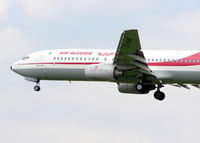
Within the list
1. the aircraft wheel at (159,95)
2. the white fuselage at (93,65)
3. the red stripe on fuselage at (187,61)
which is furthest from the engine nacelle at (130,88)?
the red stripe on fuselage at (187,61)

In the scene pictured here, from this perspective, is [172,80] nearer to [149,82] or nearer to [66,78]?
[149,82]

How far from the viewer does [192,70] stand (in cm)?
5019

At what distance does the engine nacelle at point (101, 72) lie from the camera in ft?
164

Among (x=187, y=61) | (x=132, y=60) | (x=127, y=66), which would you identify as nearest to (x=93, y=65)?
(x=127, y=66)

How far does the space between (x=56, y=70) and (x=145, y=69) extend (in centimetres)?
932

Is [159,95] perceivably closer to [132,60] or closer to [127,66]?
[127,66]

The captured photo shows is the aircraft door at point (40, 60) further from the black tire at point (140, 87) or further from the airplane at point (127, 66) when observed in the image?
the black tire at point (140, 87)

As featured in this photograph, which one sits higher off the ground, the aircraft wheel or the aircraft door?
the aircraft door

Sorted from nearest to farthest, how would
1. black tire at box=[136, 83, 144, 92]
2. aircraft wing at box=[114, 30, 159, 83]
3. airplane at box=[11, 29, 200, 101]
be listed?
aircraft wing at box=[114, 30, 159, 83]
airplane at box=[11, 29, 200, 101]
black tire at box=[136, 83, 144, 92]

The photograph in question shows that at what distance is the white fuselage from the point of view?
50281 millimetres

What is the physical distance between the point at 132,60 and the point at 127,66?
0.91 metres

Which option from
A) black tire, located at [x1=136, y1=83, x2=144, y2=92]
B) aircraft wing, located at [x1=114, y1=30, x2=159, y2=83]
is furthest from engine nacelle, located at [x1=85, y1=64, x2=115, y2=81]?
black tire, located at [x1=136, y1=83, x2=144, y2=92]

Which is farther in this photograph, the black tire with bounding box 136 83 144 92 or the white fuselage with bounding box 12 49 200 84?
the black tire with bounding box 136 83 144 92

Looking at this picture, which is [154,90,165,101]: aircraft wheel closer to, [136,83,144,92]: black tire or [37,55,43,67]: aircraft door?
[136,83,144,92]: black tire
